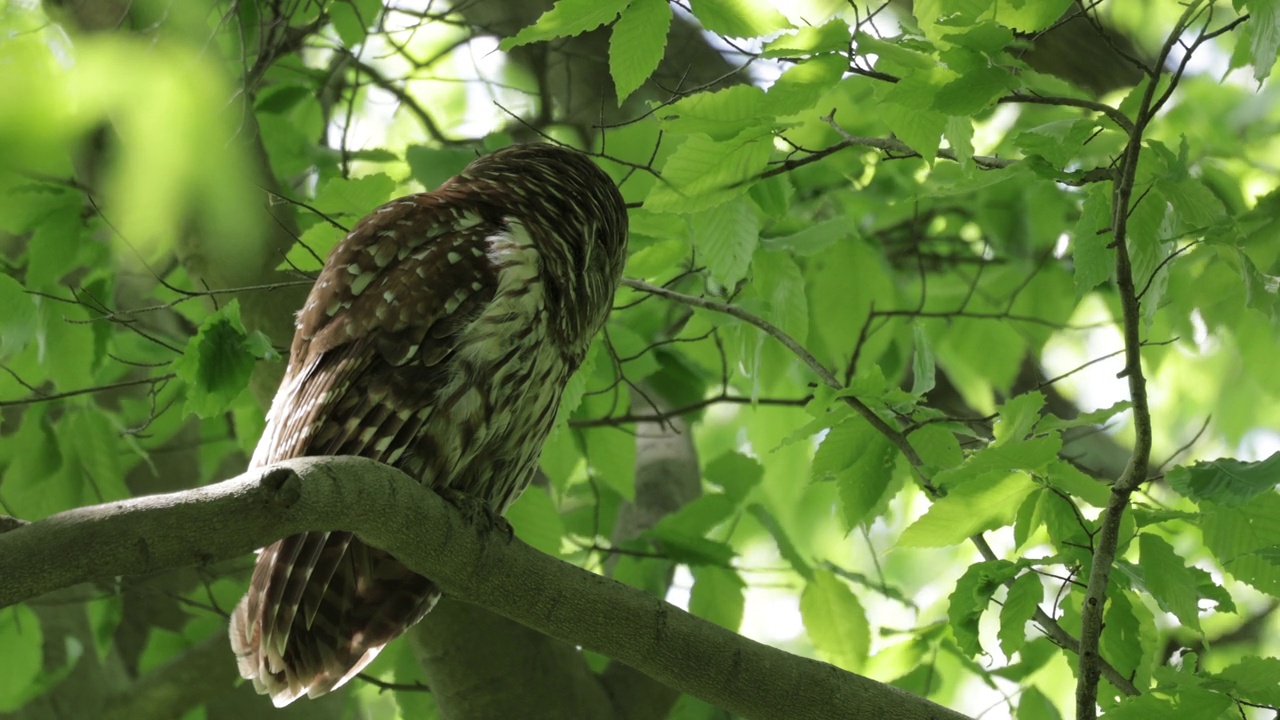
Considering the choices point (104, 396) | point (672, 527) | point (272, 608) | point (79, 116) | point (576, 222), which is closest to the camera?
point (79, 116)

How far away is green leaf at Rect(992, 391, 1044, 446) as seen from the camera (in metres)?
2.24

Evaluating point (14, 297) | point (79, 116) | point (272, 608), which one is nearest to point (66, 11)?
point (14, 297)

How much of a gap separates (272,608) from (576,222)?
1.21 meters

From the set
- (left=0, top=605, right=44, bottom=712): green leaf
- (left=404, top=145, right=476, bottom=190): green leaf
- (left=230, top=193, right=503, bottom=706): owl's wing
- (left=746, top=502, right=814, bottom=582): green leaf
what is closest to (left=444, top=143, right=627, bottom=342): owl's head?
(left=230, top=193, right=503, bottom=706): owl's wing

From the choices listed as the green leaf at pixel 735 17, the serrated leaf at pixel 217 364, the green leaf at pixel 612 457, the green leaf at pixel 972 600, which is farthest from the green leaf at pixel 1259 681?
the serrated leaf at pixel 217 364

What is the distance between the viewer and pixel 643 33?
91.4 inches

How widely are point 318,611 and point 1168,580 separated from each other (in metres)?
1.91

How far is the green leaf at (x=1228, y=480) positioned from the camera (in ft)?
6.34

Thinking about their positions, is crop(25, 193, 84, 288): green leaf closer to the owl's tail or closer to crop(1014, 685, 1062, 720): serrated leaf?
the owl's tail

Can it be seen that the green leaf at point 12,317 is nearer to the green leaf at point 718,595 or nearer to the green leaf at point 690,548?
the green leaf at point 690,548

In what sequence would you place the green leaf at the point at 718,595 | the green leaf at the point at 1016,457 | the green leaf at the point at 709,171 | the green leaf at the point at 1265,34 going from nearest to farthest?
the green leaf at the point at 1265,34 → the green leaf at the point at 1016,457 → the green leaf at the point at 709,171 → the green leaf at the point at 718,595

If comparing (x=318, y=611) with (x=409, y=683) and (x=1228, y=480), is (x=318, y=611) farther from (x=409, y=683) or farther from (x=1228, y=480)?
(x=1228, y=480)

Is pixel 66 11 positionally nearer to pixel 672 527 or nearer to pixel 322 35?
pixel 322 35

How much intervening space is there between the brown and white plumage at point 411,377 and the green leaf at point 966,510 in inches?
39.4
